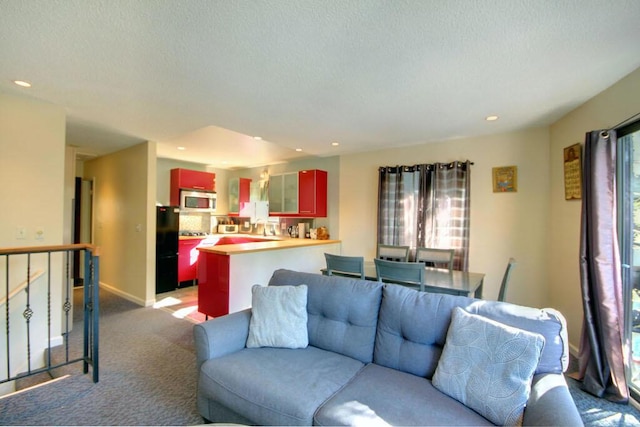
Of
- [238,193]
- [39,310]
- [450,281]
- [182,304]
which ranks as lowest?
[182,304]

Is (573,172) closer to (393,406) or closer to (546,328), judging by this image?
(546,328)

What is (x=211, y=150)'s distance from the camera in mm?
5043

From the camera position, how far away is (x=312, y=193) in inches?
202

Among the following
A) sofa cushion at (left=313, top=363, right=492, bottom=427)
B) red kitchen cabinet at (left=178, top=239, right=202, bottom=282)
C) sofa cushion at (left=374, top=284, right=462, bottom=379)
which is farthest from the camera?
red kitchen cabinet at (left=178, top=239, right=202, bottom=282)

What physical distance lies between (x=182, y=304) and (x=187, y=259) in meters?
1.21

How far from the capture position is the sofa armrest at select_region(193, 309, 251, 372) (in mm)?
1828

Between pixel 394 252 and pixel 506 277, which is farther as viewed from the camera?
pixel 394 252

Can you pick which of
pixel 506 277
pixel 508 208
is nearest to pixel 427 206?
pixel 508 208

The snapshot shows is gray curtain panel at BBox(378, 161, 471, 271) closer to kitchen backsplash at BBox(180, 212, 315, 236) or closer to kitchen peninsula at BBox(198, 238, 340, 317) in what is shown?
kitchen peninsula at BBox(198, 238, 340, 317)

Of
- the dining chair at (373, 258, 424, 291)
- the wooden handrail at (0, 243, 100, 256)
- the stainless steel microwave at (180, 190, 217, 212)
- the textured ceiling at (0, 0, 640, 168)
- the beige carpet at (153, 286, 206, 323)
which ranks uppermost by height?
the textured ceiling at (0, 0, 640, 168)

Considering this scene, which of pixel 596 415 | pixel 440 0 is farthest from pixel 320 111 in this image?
pixel 596 415

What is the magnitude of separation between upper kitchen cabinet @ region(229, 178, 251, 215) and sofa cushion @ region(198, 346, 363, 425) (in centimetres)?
489

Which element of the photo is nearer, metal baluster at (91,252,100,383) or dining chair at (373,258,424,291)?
metal baluster at (91,252,100,383)

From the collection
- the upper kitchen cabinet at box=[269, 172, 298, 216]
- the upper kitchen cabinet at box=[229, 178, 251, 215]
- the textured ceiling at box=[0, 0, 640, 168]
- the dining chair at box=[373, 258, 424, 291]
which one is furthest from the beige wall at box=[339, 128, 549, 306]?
the upper kitchen cabinet at box=[229, 178, 251, 215]
